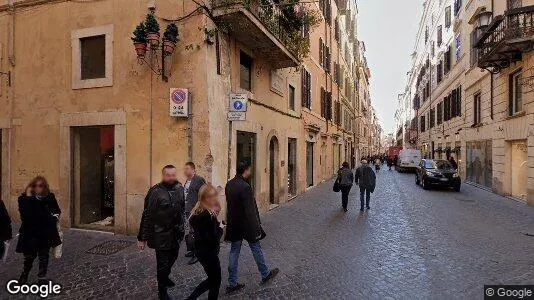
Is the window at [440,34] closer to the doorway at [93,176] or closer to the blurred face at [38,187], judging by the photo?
the doorway at [93,176]

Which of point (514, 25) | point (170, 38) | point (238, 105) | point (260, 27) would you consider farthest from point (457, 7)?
point (170, 38)

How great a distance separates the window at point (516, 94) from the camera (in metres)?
13.8

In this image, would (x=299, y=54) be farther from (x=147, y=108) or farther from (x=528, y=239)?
(x=528, y=239)

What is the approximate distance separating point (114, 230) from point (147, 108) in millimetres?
3066

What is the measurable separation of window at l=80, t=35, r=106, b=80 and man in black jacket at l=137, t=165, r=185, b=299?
17.8 ft

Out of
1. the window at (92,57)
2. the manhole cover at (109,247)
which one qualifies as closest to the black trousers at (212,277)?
the manhole cover at (109,247)

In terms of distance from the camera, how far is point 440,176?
17125 millimetres

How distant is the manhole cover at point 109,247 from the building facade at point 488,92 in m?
13.6

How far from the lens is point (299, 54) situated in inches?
467

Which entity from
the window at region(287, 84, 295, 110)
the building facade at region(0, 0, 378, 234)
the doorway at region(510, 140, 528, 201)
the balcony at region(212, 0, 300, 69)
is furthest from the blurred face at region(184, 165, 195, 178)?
the doorway at region(510, 140, 528, 201)

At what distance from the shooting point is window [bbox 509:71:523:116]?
13.8 metres

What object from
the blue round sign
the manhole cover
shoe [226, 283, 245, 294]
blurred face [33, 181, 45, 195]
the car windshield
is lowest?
the manhole cover

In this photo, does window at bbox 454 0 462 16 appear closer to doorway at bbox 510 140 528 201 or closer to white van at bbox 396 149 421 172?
doorway at bbox 510 140 528 201

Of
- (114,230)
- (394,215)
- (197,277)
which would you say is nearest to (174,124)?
(114,230)
